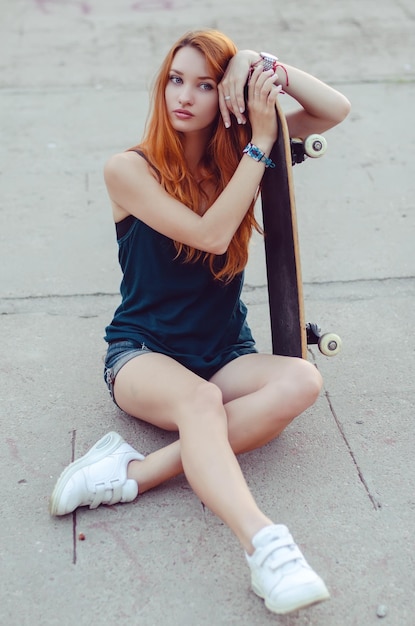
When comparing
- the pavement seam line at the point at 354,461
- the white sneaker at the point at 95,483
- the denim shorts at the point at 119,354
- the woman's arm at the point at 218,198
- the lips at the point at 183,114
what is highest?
the lips at the point at 183,114

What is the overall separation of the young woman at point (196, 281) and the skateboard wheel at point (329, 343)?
0.32 ft

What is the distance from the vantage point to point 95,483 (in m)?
2.68

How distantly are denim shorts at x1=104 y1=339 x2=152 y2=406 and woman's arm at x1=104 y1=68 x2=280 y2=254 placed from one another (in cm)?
40

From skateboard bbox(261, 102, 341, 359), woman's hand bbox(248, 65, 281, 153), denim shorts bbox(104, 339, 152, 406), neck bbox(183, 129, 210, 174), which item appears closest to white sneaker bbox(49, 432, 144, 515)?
denim shorts bbox(104, 339, 152, 406)

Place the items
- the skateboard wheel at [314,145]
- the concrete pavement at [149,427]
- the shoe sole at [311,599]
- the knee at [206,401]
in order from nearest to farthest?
1. the shoe sole at [311,599]
2. the concrete pavement at [149,427]
3. the knee at [206,401]
4. the skateboard wheel at [314,145]

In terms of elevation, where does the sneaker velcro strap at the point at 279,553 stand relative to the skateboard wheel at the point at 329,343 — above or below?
below

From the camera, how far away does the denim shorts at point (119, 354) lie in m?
2.92

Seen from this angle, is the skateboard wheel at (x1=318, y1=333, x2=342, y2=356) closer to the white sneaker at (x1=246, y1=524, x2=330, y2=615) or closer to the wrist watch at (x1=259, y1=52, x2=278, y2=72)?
the white sneaker at (x1=246, y1=524, x2=330, y2=615)

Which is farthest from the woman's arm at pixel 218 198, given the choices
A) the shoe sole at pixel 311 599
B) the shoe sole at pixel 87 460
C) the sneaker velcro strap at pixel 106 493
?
the shoe sole at pixel 311 599

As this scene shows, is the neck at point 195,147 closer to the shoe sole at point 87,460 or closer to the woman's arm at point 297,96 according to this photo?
the woman's arm at point 297,96

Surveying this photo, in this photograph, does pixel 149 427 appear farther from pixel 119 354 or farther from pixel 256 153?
pixel 256 153

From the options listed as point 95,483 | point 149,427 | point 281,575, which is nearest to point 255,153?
point 149,427

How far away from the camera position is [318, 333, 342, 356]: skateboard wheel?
286 cm

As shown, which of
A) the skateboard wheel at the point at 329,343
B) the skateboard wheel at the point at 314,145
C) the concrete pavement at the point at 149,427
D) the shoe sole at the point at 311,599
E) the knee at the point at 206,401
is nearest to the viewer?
the shoe sole at the point at 311,599
